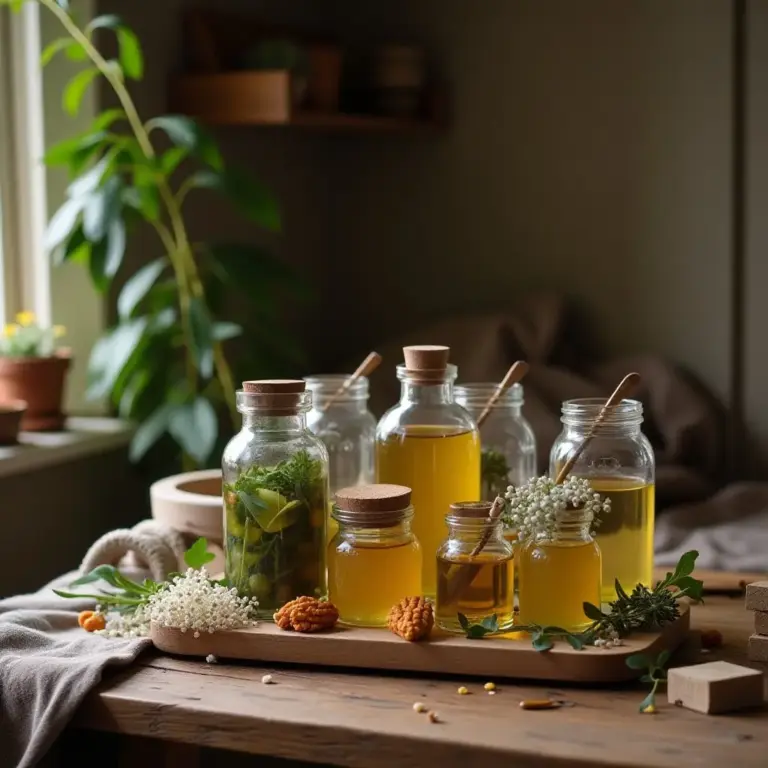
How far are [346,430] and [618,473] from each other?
0.44m

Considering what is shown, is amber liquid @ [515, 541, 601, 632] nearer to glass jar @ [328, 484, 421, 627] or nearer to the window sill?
glass jar @ [328, 484, 421, 627]

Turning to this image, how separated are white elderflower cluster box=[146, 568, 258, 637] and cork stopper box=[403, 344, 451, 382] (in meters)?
0.33

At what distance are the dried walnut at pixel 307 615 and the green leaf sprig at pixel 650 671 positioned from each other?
33 cm

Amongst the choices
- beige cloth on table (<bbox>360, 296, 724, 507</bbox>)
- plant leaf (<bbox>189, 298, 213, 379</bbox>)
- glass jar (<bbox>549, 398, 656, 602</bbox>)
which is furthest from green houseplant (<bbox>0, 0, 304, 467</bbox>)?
glass jar (<bbox>549, 398, 656, 602</bbox>)

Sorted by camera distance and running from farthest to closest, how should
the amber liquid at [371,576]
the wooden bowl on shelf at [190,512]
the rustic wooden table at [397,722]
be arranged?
the wooden bowl on shelf at [190,512]
the amber liquid at [371,576]
the rustic wooden table at [397,722]

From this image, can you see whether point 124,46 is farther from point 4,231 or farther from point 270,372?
point 270,372

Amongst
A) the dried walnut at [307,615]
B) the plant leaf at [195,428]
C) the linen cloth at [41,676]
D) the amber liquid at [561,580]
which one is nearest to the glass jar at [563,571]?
the amber liquid at [561,580]

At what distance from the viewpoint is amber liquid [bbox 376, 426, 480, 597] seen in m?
1.48

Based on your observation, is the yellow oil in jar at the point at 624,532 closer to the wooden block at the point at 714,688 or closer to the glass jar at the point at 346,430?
the wooden block at the point at 714,688

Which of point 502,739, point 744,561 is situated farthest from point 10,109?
point 502,739

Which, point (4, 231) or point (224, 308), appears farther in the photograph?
point (224, 308)

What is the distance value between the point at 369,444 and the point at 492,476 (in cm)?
20

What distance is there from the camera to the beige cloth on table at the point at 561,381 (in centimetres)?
280

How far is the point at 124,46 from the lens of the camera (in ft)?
7.77
